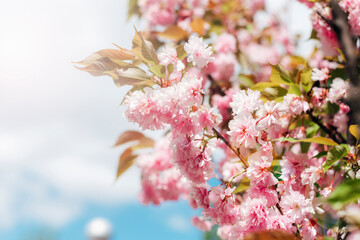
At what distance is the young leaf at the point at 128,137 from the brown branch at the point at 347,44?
641 millimetres

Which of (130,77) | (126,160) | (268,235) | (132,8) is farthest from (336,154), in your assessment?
(132,8)

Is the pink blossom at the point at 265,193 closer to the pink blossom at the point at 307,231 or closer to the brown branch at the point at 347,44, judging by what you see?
the pink blossom at the point at 307,231

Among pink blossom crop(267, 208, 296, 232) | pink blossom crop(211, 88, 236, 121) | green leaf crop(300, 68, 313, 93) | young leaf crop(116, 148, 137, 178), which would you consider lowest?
pink blossom crop(267, 208, 296, 232)

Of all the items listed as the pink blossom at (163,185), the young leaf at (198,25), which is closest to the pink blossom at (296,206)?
the young leaf at (198,25)

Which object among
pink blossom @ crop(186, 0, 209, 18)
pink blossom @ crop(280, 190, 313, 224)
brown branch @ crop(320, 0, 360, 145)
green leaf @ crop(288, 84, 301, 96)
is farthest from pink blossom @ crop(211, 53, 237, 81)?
pink blossom @ crop(280, 190, 313, 224)

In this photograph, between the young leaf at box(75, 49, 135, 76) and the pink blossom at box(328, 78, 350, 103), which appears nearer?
the young leaf at box(75, 49, 135, 76)

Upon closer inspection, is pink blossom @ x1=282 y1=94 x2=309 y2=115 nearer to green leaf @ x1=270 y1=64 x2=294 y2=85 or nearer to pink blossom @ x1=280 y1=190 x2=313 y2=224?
green leaf @ x1=270 y1=64 x2=294 y2=85

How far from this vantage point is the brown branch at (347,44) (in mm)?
967

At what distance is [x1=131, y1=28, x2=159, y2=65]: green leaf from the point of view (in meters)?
0.84

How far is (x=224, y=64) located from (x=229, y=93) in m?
Answer: 0.44

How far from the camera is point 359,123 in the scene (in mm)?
828

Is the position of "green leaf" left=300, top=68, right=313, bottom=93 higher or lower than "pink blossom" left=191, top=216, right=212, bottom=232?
higher

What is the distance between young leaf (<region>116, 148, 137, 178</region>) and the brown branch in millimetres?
633

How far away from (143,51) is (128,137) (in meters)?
0.46
